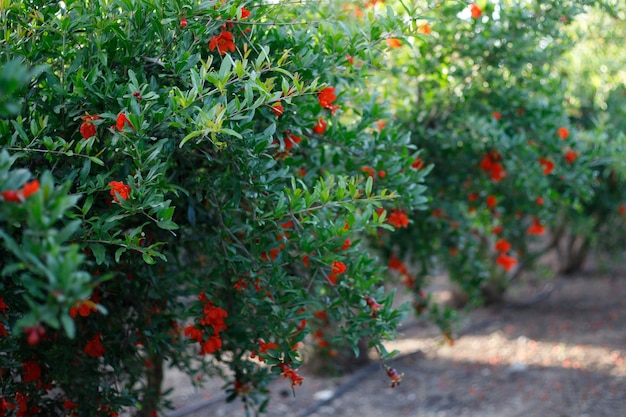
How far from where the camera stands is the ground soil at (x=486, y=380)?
4375mm

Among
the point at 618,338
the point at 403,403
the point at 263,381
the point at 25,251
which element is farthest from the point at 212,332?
the point at 618,338

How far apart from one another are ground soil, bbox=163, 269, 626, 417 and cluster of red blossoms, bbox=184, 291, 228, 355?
2.47 metres

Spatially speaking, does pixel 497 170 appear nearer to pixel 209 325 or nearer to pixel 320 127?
pixel 320 127

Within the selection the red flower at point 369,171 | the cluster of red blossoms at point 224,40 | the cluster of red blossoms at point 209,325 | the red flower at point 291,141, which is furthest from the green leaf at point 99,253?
the red flower at point 369,171

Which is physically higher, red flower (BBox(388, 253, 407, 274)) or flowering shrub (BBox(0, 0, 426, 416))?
flowering shrub (BBox(0, 0, 426, 416))

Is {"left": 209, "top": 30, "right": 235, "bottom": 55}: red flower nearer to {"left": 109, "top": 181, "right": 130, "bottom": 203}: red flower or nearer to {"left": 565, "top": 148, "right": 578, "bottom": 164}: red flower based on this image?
{"left": 109, "top": 181, "right": 130, "bottom": 203}: red flower

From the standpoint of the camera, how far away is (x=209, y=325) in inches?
84.2

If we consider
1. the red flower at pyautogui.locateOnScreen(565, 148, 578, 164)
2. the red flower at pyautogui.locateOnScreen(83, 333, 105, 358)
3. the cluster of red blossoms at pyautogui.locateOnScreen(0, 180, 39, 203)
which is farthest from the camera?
the red flower at pyautogui.locateOnScreen(565, 148, 578, 164)

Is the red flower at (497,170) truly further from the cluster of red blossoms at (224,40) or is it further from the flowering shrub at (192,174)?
the cluster of red blossoms at (224,40)

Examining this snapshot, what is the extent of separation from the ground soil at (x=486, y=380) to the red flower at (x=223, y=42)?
10.3 ft

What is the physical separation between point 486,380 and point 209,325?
349 centimetres

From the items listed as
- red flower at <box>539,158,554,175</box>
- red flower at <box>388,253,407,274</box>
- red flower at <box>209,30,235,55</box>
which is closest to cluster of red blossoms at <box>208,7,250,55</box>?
red flower at <box>209,30,235,55</box>

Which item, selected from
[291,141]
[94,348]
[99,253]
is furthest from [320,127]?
[94,348]

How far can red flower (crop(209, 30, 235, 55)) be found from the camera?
1.86 meters
